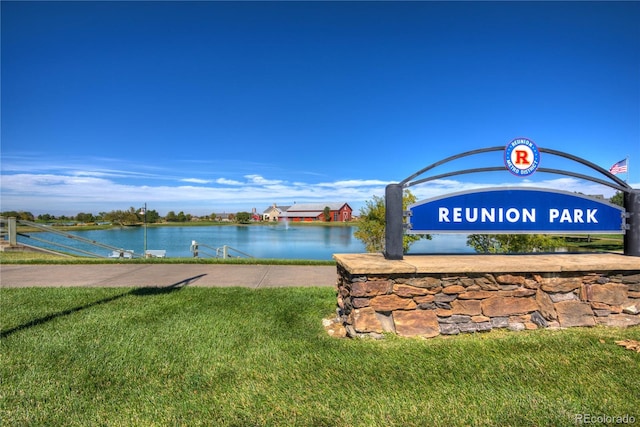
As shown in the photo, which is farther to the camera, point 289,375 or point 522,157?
point 522,157

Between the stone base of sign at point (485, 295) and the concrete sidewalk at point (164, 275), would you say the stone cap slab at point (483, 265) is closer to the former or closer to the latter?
the stone base of sign at point (485, 295)

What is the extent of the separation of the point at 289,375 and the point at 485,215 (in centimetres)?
327

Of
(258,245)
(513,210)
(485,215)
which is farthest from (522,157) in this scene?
(258,245)

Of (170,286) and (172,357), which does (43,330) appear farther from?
(170,286)

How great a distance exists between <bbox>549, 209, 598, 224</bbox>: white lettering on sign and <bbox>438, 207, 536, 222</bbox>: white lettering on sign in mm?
286

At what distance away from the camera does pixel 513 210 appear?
456 centimetres

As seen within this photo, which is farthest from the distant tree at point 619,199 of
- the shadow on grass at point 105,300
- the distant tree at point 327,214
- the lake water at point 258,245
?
the distant tree at point 327,214

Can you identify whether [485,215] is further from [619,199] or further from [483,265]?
[619,199]

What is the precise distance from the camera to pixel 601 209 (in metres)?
4.69

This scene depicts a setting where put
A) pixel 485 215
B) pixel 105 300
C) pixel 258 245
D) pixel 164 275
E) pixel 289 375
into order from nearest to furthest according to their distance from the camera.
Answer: pixel 289 375 < pixel 485 215 < pixel 105 300 < pixel 164 275 < pixel 258 245

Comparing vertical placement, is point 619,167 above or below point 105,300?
above

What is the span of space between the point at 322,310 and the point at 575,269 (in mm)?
3381

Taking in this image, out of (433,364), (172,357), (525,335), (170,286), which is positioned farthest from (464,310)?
(170,286)

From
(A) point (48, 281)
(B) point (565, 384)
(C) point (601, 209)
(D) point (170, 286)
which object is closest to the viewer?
(B) point (565, 384)
